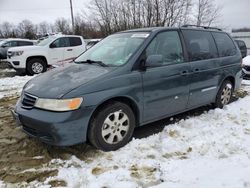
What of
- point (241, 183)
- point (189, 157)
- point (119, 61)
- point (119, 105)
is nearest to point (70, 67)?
point (119, 61)

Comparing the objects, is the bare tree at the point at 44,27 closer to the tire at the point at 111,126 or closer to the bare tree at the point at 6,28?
the bare tree at the point at 6,28

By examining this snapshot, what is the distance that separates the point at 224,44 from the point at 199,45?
3.15 feet

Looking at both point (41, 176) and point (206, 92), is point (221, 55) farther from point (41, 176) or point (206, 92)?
point (41, 176)

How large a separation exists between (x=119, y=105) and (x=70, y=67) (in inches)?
45.3

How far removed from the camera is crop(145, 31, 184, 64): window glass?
4.32 metres

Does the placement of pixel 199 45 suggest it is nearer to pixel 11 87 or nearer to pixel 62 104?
pixel 62 104

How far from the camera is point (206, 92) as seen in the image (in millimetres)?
5176

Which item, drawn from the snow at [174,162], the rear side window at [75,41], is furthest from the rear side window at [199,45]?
the rear side window at [75,41]

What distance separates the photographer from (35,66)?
12203 millimetres

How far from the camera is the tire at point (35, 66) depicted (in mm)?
12089

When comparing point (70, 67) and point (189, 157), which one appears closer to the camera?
point (189, 157)

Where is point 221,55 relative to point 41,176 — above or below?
above

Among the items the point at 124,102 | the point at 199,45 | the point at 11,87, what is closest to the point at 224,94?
the point at 199,45

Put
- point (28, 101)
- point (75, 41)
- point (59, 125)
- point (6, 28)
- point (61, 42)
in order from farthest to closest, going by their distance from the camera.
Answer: point (6, 28) → point (75, 41) → point (61, 42) → point (28, 101) → point (59, 125)
